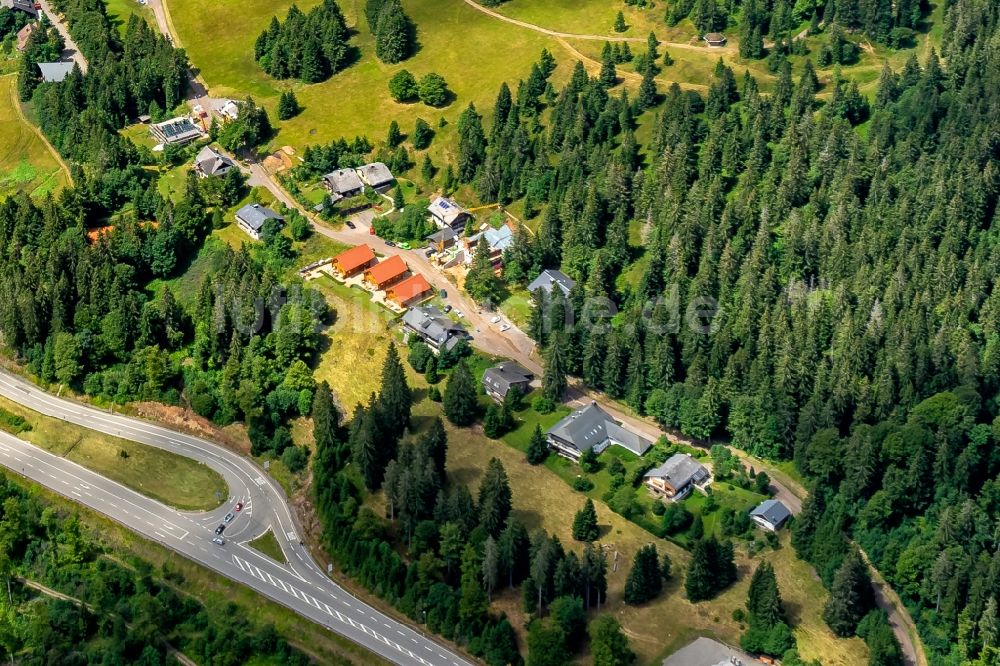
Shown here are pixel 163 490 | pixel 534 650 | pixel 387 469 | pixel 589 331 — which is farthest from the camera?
pixel 589 331

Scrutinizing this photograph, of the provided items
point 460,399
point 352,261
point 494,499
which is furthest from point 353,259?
point 494,499

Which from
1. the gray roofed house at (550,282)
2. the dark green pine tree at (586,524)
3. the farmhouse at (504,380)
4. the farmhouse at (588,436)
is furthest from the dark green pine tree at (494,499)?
the gray roofed house at (550,282)

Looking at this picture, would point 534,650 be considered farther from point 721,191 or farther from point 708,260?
point 721,191

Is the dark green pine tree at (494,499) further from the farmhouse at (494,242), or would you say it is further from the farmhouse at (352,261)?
the farmhouse at (352,261)

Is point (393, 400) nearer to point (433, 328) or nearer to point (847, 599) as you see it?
point (433, 328)

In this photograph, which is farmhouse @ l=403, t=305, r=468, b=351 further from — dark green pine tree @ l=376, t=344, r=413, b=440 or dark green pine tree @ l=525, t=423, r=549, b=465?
dark green pine tree @ l=525, t=423, r=549, b=465

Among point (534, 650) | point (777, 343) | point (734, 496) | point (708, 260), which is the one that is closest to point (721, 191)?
point (708, 260)
